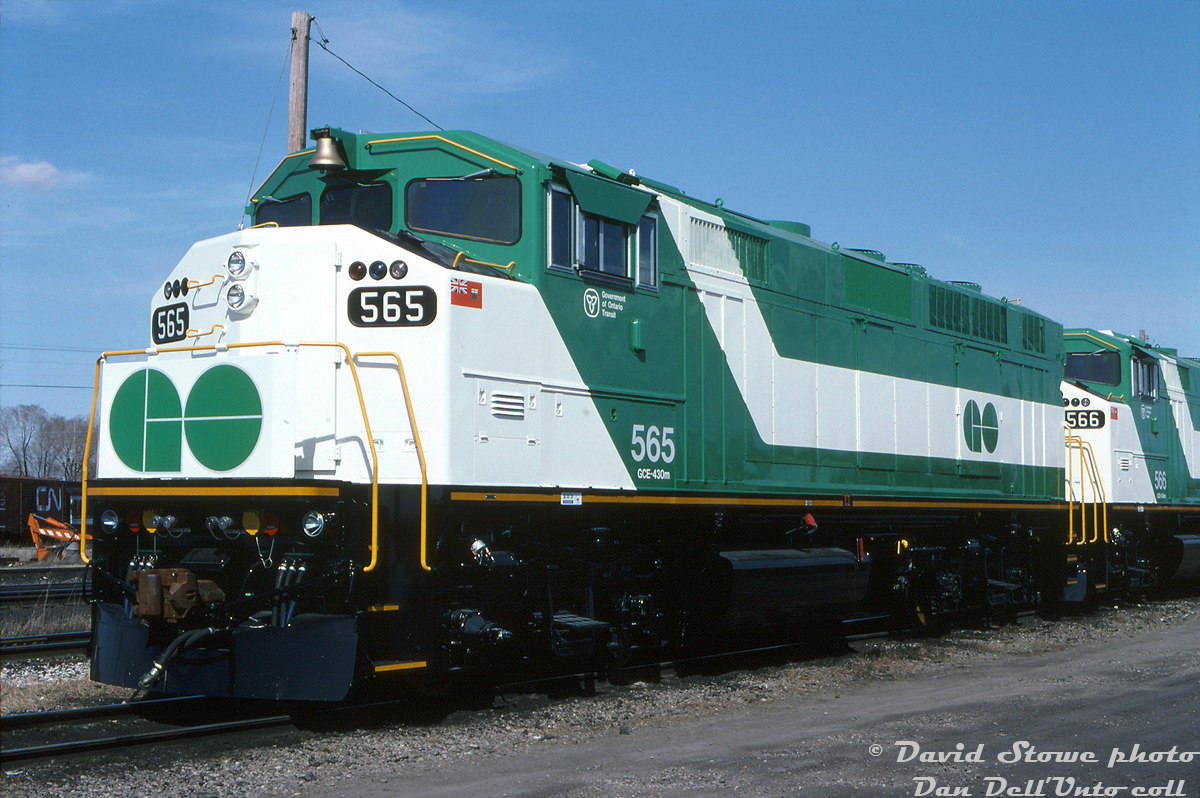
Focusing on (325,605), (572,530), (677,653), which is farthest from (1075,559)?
(325,605)

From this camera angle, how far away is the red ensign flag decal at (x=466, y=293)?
23.5 feet

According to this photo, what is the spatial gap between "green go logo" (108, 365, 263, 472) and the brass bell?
1.79 metres

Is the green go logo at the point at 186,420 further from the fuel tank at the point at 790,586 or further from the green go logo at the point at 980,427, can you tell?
the green go logo at the point at 980,427

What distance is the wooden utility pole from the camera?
13.7m

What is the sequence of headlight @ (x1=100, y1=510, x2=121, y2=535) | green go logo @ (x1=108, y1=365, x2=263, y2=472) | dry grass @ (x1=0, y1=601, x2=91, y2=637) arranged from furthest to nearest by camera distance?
dry grass @ (x1=0, y1=601, x2=91, y2=637)
headlight @ (x1=100, y1=510, x2=121, y2=535)
green go logo @ (x1=108, y1=365, x2=263, y2=472)

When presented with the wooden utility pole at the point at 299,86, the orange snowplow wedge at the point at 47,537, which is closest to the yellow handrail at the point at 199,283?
the wooden utility pole at the point at 299,86

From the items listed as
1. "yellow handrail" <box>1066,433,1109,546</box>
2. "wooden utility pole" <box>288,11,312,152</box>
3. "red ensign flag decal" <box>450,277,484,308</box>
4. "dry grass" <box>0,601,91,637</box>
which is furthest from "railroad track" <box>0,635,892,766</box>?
"yellow handrail" <box>1066,433,1109,546</box>

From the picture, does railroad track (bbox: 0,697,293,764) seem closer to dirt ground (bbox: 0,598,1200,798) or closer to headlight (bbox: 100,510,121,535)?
dirt ground (bbox: 0,598,1200,798)

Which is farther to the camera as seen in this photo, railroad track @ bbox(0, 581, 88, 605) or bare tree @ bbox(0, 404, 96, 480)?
bare tree @ bbox(0, 404, 96, 480)

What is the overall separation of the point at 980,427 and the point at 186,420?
9652 mm

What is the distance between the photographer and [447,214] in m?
7.98
